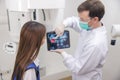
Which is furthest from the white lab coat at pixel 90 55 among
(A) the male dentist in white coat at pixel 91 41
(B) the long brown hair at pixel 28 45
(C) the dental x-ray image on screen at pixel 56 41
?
(B) the long brown hair at pixel 28 45

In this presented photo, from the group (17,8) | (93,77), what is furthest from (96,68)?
(17,8)

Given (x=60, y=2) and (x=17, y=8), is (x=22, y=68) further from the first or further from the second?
(x=60, y=2)

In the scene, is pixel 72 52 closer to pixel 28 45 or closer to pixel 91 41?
pixel 91 41

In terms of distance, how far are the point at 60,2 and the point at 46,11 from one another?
0.74 feet

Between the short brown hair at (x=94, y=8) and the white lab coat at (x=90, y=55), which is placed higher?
the short brown hair at (x=94, y=8)

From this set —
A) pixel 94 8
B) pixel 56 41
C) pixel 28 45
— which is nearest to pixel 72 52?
pixel 56 41

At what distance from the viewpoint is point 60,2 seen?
136cm

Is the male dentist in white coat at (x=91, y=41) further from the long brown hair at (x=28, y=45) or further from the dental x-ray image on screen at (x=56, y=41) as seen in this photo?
the long brown hair at (x=28, y=45)

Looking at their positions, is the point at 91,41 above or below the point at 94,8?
below

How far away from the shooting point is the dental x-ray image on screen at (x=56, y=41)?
141 centimetres

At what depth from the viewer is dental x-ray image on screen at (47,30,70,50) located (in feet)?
4.64

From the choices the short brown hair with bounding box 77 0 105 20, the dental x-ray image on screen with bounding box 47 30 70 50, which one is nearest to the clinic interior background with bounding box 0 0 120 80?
the dental x-ray image on screen with bounding box 47 30 70 50

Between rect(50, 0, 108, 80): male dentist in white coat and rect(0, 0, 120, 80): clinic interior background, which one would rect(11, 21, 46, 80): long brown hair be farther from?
rect(0, 0, 120, 80): clinic interior background

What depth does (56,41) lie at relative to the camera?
145cm
